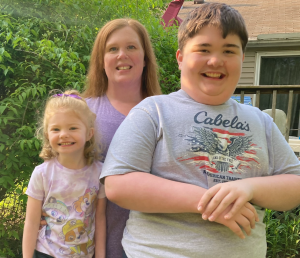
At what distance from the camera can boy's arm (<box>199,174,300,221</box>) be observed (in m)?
1.05

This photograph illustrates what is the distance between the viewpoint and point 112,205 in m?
1.57

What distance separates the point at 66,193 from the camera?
1.44 metres

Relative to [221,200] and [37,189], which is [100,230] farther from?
[221,200]

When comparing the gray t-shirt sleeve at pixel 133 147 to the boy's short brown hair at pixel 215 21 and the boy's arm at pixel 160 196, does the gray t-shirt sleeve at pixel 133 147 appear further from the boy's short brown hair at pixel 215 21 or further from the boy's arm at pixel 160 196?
the boy's short brown hair at pixel 215 21

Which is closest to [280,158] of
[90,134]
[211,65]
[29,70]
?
[211,65]

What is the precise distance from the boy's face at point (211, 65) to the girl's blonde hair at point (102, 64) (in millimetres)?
603

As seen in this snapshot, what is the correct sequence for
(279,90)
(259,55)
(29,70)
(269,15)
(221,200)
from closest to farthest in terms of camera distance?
(221,200) → (29,70) → (279,90) → (259,55) → (269,15)

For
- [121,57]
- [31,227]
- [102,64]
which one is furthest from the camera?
[102,64]

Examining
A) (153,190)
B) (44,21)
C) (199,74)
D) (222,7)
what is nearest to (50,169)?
(153,190)

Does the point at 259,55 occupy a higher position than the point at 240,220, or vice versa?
the point at 259,55

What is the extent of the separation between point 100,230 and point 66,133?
534 millimetres

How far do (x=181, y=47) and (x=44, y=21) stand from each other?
6.70 ft

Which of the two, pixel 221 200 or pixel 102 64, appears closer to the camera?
pixel 221 200

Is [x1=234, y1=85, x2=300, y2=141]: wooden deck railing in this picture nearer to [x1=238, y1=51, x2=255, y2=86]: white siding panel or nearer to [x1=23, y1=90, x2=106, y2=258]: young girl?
[x1=238, y1=51, x2=255, y2=86]: white siding panel
